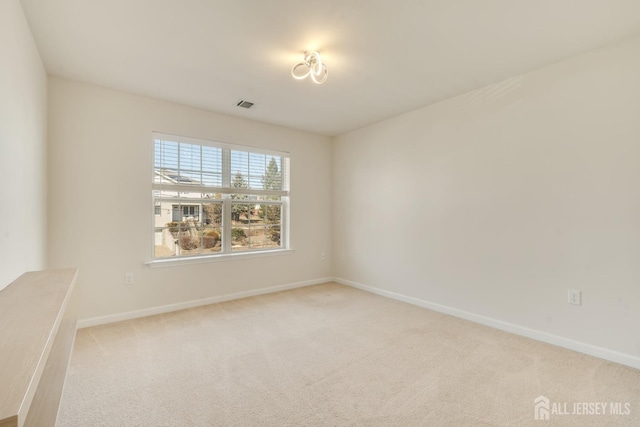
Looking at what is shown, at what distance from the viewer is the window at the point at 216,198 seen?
11.7 ft

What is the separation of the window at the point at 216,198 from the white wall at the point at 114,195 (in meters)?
0.17

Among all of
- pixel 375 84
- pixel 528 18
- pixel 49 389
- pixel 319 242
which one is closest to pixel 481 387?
pixel 49 389

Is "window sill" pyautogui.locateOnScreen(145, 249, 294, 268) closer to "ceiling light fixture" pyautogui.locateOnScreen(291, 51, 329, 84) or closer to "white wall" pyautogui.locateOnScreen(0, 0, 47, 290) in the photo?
"white wall" pyautogui.locateOnScreen(0, 0, 47, 290)

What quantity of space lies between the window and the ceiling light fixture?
1704 mm

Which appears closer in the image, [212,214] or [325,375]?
[325,375]

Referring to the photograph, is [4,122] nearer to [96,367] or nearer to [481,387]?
[96,367]

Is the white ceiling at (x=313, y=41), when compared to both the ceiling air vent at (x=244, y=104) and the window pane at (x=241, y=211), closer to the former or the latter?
the ceiling air vent at (x=244, y=104)

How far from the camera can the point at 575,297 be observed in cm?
254

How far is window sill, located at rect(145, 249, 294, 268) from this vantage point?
3457 millimetres

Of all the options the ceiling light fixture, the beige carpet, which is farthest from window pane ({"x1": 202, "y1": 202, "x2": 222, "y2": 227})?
the ceiling light fixture

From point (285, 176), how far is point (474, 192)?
2.65 m

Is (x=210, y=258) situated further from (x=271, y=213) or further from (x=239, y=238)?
(x=271, y=213)

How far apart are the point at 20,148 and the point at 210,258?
2.18 metres

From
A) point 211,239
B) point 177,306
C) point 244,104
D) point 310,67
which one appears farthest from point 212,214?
point 310,67
